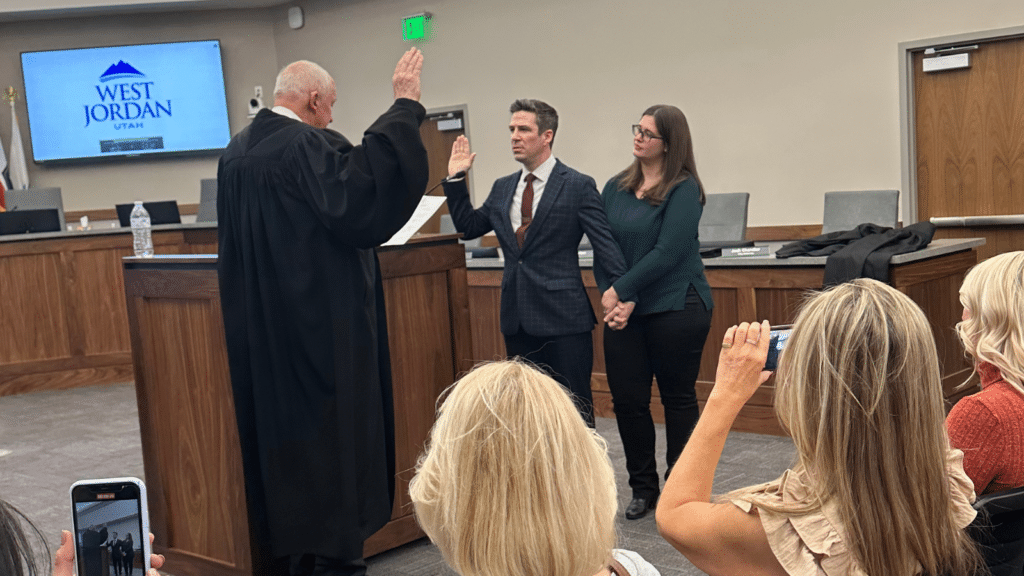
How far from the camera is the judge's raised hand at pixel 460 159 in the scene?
3470 millimetres

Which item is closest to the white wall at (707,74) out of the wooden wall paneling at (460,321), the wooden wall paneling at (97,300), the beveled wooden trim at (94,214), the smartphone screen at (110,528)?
the beveled wooden trim at (94,214)

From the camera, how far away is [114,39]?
34.8 feet

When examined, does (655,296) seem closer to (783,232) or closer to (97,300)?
(783,232)

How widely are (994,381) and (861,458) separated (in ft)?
2.19

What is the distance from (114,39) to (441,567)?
9.15m

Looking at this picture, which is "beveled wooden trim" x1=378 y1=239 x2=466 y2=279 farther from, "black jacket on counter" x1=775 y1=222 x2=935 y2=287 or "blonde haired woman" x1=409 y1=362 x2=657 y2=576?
"blonde haired woman" x1=409 y1=362 x2=657 y2=576

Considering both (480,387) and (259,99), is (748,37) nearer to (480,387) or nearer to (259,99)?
(259,99)

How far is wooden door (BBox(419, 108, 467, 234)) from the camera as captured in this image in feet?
33.0

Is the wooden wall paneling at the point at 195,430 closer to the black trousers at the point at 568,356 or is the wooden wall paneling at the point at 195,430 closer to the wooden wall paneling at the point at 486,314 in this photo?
the black trousers at the point at 568,356

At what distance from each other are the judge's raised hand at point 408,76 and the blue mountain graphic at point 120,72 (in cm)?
870

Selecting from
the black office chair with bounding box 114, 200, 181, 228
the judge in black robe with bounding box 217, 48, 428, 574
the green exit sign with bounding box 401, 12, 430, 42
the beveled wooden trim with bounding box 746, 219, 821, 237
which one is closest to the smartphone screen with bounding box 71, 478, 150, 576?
the judge in black robe with bounding box 217, 48, 428, 574

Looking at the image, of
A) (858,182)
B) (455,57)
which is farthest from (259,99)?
(858,182)

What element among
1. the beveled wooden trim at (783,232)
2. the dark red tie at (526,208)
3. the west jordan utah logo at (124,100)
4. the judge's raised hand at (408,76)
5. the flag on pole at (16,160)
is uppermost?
the west jordan utah logo at (124,100)

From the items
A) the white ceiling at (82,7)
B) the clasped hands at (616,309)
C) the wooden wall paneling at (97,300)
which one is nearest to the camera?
A: the clasped hands at (616,309)
